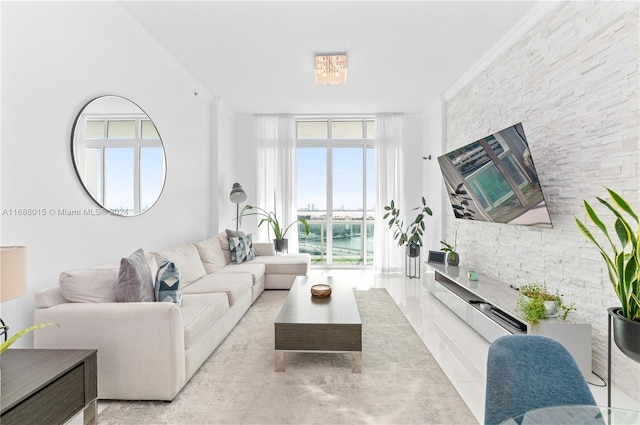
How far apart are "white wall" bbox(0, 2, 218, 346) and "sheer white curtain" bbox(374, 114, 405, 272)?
3794 millimetres

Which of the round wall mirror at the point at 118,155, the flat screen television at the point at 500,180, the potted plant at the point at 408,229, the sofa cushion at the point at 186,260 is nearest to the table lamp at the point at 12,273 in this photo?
the round wall mirror at the point at 118,155

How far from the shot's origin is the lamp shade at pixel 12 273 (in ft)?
4.39

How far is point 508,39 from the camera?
319cm

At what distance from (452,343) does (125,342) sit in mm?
2528

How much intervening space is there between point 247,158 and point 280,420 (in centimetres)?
497

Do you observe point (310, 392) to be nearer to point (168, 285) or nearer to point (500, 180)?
point (168, 285)

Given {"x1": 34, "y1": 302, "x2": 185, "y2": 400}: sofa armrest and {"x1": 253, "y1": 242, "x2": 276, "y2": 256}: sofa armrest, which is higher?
{"x1": 253, "y1": 242, "x2": 276, "y2": 256}: sofa armrest

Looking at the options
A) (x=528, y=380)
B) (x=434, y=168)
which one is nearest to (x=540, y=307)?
(x=528, y=380)

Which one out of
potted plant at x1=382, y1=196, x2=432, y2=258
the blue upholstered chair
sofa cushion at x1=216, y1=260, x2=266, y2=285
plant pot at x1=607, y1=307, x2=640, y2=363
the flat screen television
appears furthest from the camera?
potted plant at x1=382, y1=196, x2=432, y2=258

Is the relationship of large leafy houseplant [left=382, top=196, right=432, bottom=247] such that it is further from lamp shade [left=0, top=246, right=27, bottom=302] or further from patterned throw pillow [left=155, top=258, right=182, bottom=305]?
lamp shade [left=0, top=246, right=27, bottom=302]

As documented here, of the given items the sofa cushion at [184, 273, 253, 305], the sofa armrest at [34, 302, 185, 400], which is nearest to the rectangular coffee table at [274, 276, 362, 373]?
the sofa armrest at [34, 302, 185, 400]

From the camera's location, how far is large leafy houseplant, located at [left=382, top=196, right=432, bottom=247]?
17.1 feet

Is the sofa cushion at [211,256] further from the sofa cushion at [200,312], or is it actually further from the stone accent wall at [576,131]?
the stone accent wall at [576,131]

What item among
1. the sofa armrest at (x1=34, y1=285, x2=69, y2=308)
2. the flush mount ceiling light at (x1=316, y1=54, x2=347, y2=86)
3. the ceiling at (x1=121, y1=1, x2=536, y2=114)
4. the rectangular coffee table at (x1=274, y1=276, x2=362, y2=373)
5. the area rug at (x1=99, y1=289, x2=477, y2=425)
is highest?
the ceiling at (x1=121, y1=1, x2=536, y2=114)
